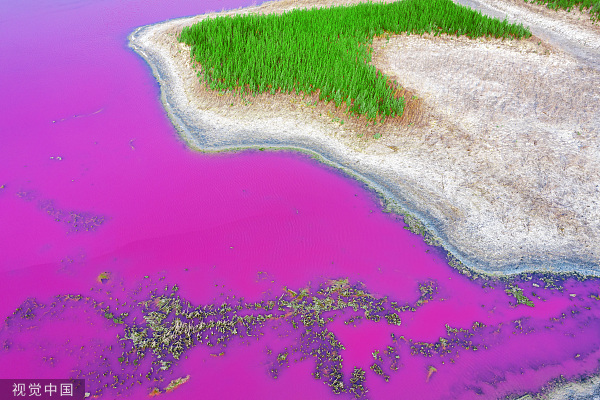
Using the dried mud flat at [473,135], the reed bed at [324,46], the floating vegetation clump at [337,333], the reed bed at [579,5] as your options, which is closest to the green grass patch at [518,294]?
the floating vegetation clump at [337,333]

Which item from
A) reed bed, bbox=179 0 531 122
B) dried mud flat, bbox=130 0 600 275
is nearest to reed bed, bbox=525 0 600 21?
dried mud flat, bbox=130 0 600 275

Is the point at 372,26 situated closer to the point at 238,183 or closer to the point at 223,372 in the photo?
the point at 238,183

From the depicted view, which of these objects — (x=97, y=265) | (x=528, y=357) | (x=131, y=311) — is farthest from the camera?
(x=97, y=265)

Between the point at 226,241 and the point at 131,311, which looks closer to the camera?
the point at 131,311

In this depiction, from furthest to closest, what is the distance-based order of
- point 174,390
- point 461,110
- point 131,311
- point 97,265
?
point 461,110 < point 97,265 < point 131,311 < point 174,390

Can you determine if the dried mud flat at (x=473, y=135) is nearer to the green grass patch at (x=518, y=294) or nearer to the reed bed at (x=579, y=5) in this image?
the green grass patch at (x=518, y=294)

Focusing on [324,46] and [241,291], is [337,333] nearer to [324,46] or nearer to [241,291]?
[241,291]

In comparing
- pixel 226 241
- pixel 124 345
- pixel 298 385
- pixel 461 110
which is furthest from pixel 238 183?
pixel 461 110
